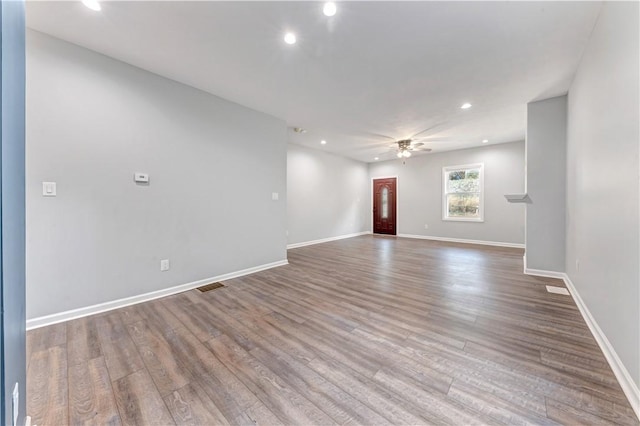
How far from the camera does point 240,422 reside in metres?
1.23

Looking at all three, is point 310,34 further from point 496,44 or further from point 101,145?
point 101,145

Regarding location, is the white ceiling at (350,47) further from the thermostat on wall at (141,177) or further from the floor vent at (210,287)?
the floor vent at (210,287)

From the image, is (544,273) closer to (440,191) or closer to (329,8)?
(440,191)

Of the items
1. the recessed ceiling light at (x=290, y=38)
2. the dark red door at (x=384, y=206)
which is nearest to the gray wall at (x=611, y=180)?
the recessed ceiling light at (x=290, y=38)

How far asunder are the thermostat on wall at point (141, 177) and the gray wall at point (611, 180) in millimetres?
4099

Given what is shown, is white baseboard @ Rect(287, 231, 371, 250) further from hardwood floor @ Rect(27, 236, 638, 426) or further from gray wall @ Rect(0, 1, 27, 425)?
gray wall @ Rect(0, 1, 27, 425)

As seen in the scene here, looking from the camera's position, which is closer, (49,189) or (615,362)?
(615,362)

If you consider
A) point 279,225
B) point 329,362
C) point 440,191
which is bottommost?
point 329,362

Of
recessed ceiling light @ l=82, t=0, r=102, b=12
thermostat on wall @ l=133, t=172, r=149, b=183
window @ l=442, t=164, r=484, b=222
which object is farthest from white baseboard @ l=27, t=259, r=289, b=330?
window @ l=442, t=164, r=484, b=222

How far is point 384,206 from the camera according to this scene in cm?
842

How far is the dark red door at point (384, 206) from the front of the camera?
8.18m

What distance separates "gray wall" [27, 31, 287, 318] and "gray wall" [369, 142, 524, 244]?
18.3ft

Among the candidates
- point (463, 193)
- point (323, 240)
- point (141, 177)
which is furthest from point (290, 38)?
point (463, 193)

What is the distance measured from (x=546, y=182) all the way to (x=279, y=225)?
4.25m
